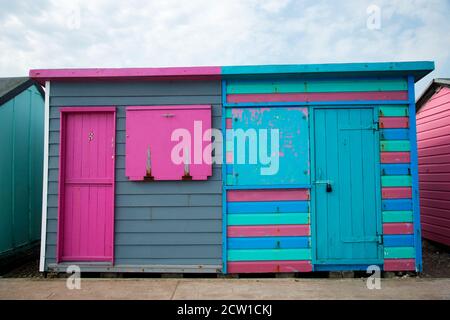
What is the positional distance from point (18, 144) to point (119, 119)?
7.54 ft

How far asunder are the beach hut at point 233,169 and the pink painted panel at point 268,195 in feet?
Answer: 0.05

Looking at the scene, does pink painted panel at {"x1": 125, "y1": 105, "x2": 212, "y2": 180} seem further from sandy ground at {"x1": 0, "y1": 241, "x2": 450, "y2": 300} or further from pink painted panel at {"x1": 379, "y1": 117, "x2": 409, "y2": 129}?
pink painted panel at {"x1": 379, "y1": 117, "x2": 409, "y2": 129}

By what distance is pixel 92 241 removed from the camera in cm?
455

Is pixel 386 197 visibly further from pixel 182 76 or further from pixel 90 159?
pixel 90 159

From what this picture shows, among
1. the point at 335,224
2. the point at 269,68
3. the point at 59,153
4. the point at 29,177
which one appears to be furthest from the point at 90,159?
the point at 335,224

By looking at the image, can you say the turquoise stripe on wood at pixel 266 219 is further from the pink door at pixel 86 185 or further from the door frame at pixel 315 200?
the pink door at pixel 86 185

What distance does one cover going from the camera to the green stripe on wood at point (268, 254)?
4414 mm

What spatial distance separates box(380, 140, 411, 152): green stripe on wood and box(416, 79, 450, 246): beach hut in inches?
78.4

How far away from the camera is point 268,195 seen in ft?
14.7

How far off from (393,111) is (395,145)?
462 millimetres

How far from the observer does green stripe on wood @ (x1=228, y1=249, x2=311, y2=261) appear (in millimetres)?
4414

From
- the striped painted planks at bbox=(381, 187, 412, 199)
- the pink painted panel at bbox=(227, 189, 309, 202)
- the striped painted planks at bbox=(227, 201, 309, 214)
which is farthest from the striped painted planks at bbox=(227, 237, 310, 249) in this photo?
the striped painted planks at bbox=(381, 187, 412, 199)

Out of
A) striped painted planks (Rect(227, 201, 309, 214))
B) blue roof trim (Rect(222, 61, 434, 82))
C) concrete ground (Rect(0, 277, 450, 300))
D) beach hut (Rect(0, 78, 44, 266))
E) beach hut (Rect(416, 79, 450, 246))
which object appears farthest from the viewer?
beach hut (Rect(416, 79, 450, 246))

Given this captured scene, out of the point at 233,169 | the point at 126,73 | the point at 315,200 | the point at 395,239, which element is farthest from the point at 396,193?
the point at 126,73
